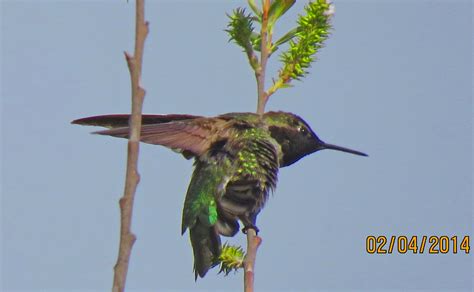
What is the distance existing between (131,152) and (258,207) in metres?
2.76

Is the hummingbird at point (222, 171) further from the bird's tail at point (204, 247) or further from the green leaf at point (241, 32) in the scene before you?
the green leaf at point (241, 32)

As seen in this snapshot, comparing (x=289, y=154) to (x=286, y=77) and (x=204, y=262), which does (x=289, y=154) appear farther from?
(x=286, y=77)

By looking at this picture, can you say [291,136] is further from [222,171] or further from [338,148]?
[222,171]

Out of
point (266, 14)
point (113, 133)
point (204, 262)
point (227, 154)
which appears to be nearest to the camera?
point (113, 133)

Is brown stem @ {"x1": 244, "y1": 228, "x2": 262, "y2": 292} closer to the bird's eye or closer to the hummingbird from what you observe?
the hummingbird

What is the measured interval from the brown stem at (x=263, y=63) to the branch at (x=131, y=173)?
1346mm

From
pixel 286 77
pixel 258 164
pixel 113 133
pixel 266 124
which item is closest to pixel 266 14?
pixel 286 77

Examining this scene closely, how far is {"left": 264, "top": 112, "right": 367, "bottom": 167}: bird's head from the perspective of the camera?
16.1 feet

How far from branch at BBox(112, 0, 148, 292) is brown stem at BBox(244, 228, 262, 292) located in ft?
2.00

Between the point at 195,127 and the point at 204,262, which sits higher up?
the point at 195,127

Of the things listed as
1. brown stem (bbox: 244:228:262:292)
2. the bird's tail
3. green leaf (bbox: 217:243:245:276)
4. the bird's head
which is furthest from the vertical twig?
the bird's head

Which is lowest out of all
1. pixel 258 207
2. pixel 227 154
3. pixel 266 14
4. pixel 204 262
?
pixel 204 262

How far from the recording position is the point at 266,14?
3.19 m

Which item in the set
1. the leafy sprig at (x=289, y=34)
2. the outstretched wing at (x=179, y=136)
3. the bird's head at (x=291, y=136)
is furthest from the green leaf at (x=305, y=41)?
the bird's head at (x=291, y=136)
